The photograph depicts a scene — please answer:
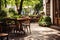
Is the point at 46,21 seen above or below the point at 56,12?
below

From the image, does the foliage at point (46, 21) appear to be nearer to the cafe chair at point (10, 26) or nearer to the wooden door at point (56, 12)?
the wooden door at point (56, 12)

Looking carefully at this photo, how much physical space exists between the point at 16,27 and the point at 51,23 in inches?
244

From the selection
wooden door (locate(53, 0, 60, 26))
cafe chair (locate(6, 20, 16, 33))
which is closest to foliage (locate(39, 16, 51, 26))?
wooden door (locate(53, 0, 60, 26))

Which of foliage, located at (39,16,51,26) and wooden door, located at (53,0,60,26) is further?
foliage, located at (39,16,51,26)

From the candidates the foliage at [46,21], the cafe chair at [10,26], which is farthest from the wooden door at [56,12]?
the cafe chair at [10,26]

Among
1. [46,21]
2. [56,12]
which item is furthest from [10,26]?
[46,21]

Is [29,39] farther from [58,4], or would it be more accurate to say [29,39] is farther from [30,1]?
[30,1]

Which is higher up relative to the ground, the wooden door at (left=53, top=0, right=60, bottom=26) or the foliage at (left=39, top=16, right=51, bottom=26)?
the wooden door at (left=53, top=0, right=60, bottom=26)

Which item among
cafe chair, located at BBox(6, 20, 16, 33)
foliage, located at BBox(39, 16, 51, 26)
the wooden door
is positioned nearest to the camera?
cafe chair, located at BBox(6, 20, 16, 33)

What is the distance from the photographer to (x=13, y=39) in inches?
278

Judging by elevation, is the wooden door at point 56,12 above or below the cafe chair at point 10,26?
above

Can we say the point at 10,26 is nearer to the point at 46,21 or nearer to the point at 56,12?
the point at 56,12

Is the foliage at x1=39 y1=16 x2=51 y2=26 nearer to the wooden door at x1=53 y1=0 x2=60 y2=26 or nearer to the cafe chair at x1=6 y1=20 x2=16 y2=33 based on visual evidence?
the wooden door at x1=53 y1=0 x2=60 y2=26

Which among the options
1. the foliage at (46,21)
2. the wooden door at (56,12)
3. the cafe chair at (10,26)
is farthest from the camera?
the foliage at (46,21)
